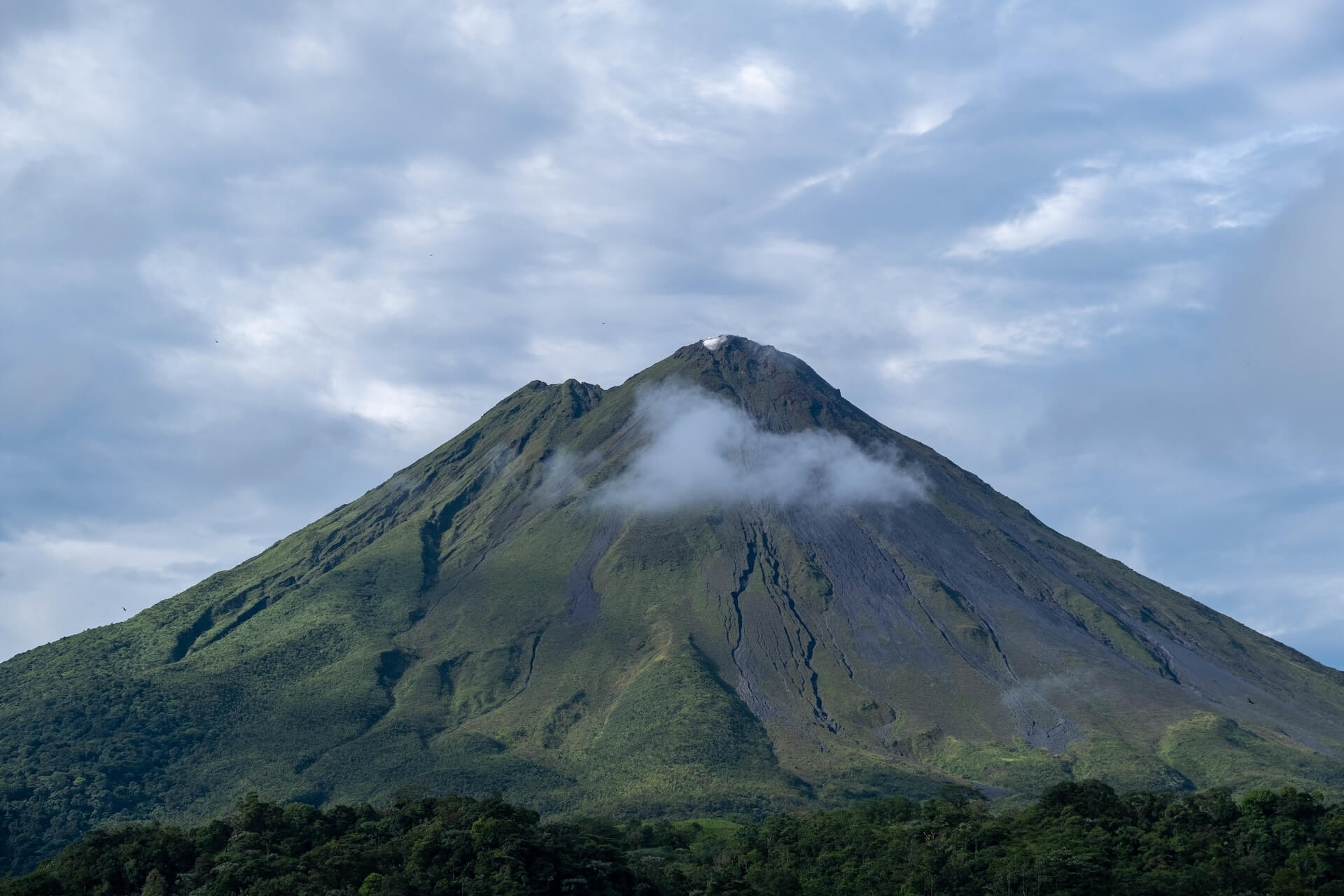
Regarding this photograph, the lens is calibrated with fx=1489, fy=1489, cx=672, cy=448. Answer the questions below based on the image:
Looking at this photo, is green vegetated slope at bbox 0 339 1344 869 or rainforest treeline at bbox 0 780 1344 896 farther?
green vegetated slope at bbox 0 339 1344 869

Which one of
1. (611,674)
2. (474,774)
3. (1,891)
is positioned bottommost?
(1,891)

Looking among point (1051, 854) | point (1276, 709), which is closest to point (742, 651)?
point (1276, 709)

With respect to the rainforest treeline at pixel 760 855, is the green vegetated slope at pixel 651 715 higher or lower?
higher

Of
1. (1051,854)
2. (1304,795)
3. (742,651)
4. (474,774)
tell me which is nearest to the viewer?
(1051,854)

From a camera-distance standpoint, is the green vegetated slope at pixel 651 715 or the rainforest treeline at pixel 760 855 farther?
the green vegetated slope at pixel 651 715

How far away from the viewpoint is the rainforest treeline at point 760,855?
71562mm

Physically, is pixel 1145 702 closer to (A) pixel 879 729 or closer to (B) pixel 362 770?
(A) pixel 879 729

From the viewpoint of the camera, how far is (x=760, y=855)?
9362cm

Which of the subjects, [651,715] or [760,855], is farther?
[651,715]

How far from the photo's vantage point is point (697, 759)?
156375mm

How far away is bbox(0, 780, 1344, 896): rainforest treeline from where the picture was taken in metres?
71.6

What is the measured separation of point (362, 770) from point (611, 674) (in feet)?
117

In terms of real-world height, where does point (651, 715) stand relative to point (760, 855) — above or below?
above

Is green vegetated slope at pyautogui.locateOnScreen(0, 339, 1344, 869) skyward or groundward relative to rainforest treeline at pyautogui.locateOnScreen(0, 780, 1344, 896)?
skyward
